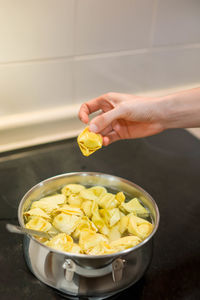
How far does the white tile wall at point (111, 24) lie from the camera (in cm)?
90

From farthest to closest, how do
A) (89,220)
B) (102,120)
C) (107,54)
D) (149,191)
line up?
(107,54) < (149,191) < (102,120) < (89,220)

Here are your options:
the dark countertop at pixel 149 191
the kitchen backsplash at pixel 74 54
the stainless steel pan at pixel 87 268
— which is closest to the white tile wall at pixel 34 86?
the kitchen backsplash at pixel 74 54

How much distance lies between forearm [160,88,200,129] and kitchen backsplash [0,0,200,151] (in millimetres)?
269

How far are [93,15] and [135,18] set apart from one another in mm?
137

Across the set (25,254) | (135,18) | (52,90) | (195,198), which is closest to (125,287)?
(25,254)

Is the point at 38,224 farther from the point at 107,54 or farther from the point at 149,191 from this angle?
the point at 107,54

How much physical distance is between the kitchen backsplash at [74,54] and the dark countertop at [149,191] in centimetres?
9

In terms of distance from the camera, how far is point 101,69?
1.01 metres

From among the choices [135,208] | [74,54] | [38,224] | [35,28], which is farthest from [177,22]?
[38,224]

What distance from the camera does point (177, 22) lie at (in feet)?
3.54

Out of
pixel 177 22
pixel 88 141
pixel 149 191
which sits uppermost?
pixel 177 22

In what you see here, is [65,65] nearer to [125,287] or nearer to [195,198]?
[195,198]

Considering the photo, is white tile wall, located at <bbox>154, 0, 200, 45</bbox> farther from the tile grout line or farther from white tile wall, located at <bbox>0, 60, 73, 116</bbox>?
white tile wall, located at <bbox>0, 60, 73, 116</bbox>

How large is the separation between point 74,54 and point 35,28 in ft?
0.43
